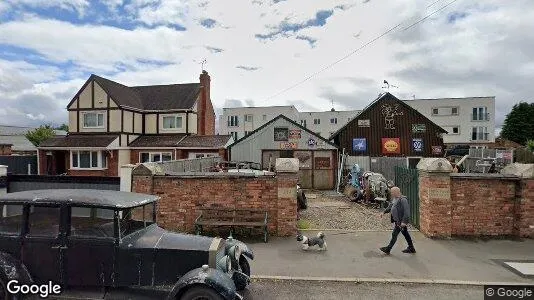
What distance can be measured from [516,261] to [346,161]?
15451mm

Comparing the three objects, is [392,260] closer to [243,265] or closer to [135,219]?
[243,265]

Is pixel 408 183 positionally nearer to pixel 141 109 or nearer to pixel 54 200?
pixel 54 200

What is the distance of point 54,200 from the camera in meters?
4.73

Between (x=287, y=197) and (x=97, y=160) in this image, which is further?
(x=97, y=160)

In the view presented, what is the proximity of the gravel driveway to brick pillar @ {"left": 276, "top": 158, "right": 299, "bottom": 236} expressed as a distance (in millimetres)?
1354

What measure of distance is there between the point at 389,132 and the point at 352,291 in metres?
21.3

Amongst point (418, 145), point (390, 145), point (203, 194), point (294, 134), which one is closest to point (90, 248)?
point (203, 194)

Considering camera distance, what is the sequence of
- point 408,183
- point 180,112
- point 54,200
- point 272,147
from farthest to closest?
point 180,112, point 272,147, point 408,183, point 54,200

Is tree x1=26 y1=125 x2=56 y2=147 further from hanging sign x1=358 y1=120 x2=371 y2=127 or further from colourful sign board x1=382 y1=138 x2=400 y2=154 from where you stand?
colourful sign board x1=382 y1=138 x2=400 y2=154

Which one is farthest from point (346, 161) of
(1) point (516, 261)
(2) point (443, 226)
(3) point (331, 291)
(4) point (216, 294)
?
(4) point (216, 294)

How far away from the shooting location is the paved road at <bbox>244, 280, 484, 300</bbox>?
5617 mm

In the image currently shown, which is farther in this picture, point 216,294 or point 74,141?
point 74,141

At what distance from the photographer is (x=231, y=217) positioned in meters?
9.03

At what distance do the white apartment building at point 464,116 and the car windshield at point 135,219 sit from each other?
157ft
